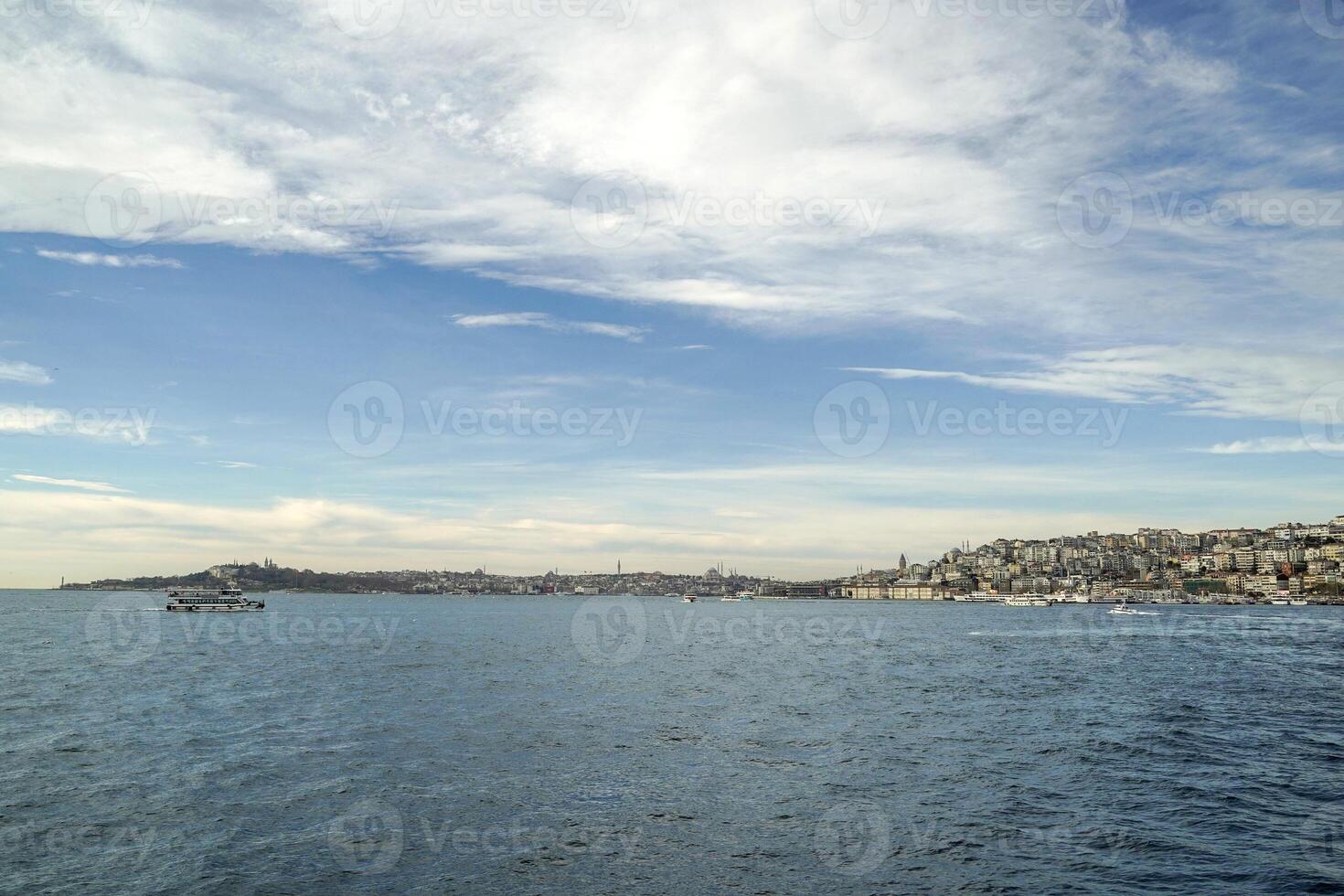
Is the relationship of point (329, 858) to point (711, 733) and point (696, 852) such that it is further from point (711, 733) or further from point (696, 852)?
point (711, 733)

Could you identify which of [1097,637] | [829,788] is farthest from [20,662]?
[1097,637]

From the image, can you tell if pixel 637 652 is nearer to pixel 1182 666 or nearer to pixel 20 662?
pixel 1182 666

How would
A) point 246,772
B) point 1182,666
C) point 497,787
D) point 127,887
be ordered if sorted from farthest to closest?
point 1182,666, point 246,772, point 497,787, point 127,887

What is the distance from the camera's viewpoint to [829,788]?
3312 cm

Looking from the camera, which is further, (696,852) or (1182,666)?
(1182,666)

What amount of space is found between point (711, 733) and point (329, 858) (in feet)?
75.2

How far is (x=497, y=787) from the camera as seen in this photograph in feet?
108

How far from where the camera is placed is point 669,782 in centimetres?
3375

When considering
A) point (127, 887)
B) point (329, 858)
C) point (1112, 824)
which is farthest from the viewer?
point (1112, 824)

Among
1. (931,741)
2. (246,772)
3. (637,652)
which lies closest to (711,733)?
(931,741)

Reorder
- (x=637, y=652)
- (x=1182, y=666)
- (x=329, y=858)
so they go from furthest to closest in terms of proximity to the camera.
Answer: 1. (x=637, y=652)
2. (x=1182, y=666)
3. (x=329, y=858)

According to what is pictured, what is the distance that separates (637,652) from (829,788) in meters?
67.6

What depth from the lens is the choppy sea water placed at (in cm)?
2428

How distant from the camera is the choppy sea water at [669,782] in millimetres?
24281
